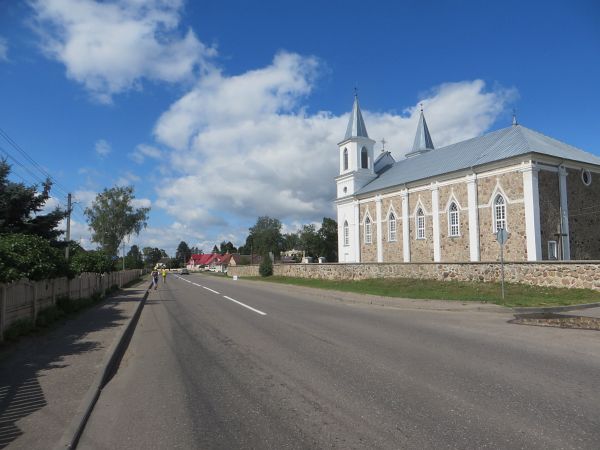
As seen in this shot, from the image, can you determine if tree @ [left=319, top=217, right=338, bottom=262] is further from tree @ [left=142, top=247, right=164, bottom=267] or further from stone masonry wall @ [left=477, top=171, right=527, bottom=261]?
tree @ [left=142, top=247, right=164, bottom=267]

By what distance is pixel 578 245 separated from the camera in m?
33.2

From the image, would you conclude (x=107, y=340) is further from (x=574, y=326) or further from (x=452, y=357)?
(x=574, y=326)

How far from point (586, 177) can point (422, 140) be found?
2417 centimetres

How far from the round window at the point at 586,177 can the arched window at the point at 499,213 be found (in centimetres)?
690

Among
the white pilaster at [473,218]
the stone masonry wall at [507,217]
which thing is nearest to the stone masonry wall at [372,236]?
the white pilaster at [473,218]

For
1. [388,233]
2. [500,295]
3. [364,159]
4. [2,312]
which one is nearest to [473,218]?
[388,233]

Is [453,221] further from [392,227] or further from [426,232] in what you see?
[392,227]

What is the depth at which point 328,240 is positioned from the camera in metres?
97.3

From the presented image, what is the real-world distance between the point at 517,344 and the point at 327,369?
4.59 meters

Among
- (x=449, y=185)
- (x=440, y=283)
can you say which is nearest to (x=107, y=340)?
(x=440, y=283)

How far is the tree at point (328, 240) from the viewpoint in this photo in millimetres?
96312

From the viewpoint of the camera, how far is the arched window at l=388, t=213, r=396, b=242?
4497cm

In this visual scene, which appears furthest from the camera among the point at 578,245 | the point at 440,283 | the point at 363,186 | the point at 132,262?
the point at 132,262

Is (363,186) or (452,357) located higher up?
(363,186)
